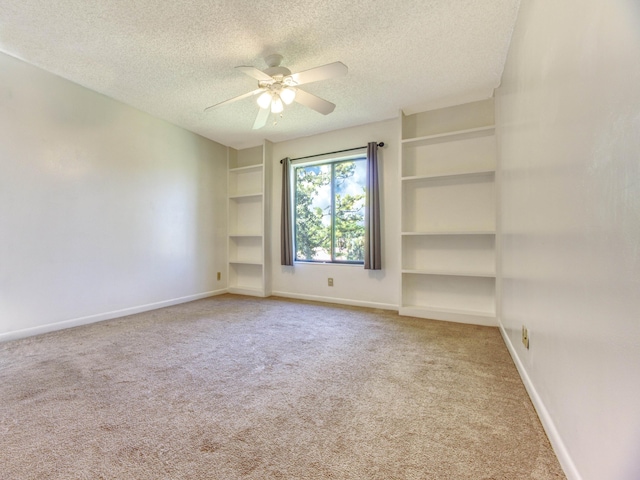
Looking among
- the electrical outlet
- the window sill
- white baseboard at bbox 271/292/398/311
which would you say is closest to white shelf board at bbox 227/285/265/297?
white baseboard at bbox 271/292/398/311

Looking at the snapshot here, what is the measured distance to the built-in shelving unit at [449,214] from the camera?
3104 mm

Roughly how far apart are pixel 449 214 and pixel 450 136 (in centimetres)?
90

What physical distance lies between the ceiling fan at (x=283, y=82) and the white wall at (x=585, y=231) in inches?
52.7

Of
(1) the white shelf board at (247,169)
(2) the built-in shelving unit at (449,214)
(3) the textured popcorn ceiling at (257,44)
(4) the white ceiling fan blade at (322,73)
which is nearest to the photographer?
(3) the textured popcorn ceiling at (257,44)

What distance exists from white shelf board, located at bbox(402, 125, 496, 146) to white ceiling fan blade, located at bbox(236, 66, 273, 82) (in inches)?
70.3

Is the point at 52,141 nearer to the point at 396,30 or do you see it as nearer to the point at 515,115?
the point at 396,30

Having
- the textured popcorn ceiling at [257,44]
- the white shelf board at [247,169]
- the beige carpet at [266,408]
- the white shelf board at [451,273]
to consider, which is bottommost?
the beige carpet at [266,408]

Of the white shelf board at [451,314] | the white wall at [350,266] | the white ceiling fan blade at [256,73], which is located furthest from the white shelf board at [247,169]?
the white shelf board at [451,314]

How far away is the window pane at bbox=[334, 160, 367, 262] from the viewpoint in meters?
3.99

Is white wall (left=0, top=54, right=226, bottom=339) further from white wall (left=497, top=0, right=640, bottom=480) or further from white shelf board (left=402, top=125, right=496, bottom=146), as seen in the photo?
white wall (left=497, top=0, right=640, bottom=480)

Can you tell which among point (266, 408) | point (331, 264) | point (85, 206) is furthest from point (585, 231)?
point (85, 206)

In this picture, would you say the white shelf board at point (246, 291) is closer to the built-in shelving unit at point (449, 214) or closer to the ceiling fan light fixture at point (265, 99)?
the built-in shelving unit at point (449, 214)

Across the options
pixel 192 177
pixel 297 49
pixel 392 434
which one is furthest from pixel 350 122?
pixel 392 434

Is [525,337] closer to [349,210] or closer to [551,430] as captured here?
[551,430]
